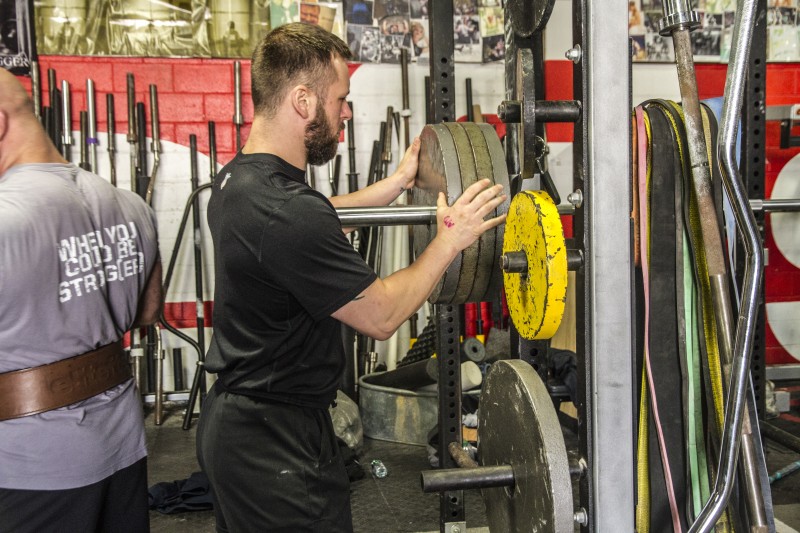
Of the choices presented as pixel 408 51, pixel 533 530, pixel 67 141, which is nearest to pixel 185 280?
pixel 67 141

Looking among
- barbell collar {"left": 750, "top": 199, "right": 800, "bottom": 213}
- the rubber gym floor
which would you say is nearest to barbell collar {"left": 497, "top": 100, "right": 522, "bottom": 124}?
barbell collar {"left": 750, "top": 199, "right": 800, "bottom": 213}

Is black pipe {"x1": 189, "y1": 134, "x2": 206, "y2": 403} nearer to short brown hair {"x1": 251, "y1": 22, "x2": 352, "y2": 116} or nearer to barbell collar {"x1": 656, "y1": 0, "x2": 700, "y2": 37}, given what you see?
short brown hair {"x1": 251, "y1": 22, "x2": 352, "y2": 116}

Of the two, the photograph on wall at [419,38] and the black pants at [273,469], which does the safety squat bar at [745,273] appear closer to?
the black pants at [273,469]

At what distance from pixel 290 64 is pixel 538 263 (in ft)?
2.72

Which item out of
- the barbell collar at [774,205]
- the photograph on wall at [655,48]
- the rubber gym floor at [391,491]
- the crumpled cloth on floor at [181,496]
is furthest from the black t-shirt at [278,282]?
the photograph on wall at [655,48]

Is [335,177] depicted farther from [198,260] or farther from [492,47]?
[492,47]

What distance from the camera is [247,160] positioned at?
5.42 ft

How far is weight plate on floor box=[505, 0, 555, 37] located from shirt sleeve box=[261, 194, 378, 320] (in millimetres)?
622

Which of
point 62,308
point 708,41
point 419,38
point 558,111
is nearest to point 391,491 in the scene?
point 62,308

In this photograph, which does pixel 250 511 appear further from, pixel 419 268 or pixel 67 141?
pixel 67 141

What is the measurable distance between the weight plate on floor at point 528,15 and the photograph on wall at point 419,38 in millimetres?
2908

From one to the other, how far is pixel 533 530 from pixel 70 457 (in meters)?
1.11

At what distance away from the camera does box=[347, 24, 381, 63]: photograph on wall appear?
448cm

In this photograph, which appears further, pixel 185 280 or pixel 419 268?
pixel 185 280
